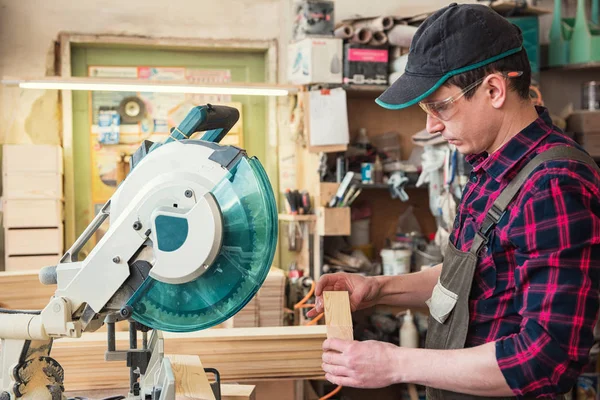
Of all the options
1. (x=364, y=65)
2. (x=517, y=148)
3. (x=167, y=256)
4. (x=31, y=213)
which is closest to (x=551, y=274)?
(x=517, y=148)

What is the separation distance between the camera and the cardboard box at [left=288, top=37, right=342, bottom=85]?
4.13m

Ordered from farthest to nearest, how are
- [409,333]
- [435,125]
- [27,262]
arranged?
[27,262] → [409,333] → [435,125]

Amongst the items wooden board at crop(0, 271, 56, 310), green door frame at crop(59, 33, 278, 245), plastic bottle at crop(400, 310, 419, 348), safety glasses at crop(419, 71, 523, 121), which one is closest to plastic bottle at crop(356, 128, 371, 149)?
green door frame at crop(59, 33, 278, 245)

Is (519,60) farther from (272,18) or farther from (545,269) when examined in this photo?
(272,18)

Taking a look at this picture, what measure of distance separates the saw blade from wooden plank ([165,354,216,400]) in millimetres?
177

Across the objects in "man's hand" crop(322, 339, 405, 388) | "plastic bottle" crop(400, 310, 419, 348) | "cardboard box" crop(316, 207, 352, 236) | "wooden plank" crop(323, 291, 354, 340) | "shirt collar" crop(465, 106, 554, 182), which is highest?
"shirt collar" crop(465, 106, 554, 182)

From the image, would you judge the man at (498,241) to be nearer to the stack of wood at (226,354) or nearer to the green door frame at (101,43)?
the stack of wood at (226,354)

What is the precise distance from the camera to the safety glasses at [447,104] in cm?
140

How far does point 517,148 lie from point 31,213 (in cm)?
347

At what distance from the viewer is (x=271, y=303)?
12.1 feet

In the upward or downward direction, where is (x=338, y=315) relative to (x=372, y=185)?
downward

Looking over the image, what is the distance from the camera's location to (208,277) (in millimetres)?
1353

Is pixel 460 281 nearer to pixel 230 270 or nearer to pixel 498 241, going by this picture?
pixel 498 241

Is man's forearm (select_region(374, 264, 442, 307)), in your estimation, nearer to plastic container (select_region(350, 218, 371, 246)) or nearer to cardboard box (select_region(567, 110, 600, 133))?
plastic container (select_region(350, 218, 371, 246))
